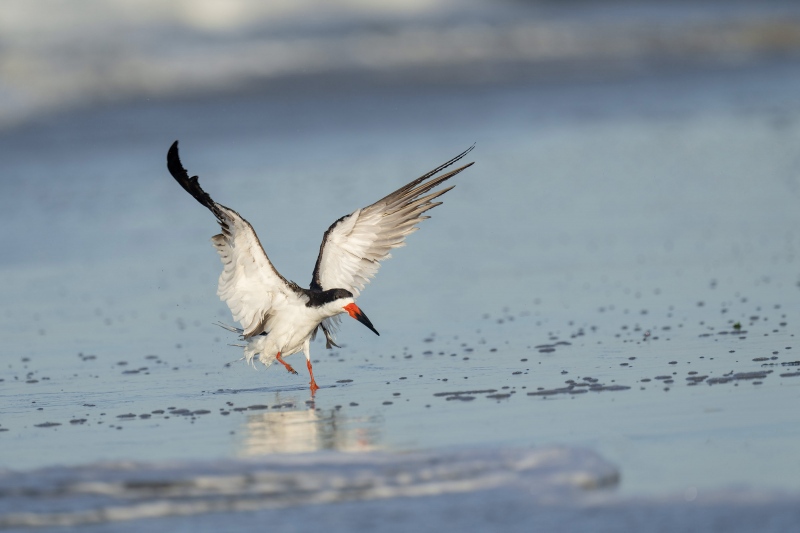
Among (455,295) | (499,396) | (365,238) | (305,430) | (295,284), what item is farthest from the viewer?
(455,295)

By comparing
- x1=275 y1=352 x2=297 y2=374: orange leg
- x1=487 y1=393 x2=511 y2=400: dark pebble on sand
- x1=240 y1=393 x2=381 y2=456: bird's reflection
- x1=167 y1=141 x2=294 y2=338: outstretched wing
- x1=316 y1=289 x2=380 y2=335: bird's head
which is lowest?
x1=240 y1=393 x2=381 y2=456: bird's reflection

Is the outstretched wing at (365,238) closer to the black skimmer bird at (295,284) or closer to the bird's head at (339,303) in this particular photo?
the black skimmer bird at (295,284)

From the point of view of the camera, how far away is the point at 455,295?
1089 centimetres

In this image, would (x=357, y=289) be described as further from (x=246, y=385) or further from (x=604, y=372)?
(x=604, y=372)

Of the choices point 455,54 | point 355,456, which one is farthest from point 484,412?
point 455,54

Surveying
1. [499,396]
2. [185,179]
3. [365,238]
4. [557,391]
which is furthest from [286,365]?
[557,391]

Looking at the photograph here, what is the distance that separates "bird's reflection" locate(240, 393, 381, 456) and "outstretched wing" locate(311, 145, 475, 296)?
1888 millimetres

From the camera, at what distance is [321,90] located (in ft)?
86.2

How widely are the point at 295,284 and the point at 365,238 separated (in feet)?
3.07

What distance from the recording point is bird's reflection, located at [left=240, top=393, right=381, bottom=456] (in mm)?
6832

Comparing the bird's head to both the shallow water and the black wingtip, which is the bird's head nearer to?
the shallow water

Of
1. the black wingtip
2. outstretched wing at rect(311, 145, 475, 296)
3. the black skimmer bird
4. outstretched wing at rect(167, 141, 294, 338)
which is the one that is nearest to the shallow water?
the black skimmer bird

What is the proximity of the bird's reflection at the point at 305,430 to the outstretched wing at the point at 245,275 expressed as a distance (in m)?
1.31

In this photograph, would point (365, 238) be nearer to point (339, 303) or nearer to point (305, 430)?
point (339, 303)
